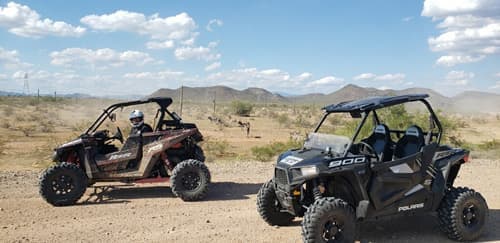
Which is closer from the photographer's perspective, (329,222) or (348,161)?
(329,222)

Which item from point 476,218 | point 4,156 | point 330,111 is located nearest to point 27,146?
point 4,156

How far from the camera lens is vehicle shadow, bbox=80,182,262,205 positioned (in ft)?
32.5

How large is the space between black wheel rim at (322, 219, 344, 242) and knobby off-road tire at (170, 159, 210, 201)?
4.05m

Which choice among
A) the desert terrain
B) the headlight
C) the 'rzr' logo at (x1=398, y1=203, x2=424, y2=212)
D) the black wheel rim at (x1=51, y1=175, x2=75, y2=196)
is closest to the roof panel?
the headlight

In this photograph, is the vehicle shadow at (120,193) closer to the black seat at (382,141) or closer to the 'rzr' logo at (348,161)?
the black seat at (382,141)

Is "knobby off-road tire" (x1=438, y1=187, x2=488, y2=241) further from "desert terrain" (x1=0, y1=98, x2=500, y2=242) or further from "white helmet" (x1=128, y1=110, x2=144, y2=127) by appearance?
"white helmet" (x1=128, y1=110, x2=144, y2=127)

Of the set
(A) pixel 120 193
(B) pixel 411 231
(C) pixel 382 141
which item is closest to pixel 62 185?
(A) pixel 120 193

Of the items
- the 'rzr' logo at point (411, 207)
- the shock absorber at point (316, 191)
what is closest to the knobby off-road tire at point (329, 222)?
the shock absorber at point (316, 191)

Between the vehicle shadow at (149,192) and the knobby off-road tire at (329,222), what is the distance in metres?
3.95

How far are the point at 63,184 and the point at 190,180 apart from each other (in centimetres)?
246

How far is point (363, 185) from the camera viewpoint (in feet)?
21.2

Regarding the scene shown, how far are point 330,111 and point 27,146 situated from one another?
19251mm

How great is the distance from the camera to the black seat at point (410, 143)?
7.31 meters

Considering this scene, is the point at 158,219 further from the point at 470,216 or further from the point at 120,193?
the point at 470,216
